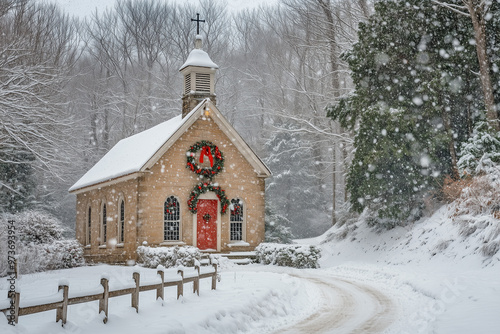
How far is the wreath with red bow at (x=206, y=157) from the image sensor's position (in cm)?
2586

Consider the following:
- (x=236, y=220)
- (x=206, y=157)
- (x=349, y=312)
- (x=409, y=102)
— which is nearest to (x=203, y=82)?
(x=206, y=157)

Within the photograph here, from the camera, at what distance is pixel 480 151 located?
1962 centimetres

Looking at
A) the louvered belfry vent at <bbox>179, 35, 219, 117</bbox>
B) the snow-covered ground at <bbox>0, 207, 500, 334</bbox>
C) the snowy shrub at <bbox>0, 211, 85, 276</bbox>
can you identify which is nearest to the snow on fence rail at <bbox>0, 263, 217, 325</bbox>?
the snow-covered ground at <bbox>0, 207, 500, 334</bbox>

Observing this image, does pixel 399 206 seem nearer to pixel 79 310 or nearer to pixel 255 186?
pixel 255 186

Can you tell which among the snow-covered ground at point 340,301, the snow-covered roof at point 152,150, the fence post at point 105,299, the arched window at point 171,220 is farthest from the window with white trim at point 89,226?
the fence post at point 105,299

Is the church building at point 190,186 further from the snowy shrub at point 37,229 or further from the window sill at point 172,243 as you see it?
the snowy shrub at point 37,229

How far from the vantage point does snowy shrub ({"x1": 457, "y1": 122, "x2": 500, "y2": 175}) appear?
62.2 ft

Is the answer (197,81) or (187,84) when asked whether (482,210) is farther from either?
(187,84)

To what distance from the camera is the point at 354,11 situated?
30406 mm

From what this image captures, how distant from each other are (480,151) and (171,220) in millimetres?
13519

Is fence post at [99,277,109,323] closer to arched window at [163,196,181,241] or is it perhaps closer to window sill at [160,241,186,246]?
window sill at [160,241,186,246]

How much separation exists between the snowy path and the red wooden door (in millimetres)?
9821

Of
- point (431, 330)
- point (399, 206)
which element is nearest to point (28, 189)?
point (399, 206)

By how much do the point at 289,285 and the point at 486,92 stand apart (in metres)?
11.4
